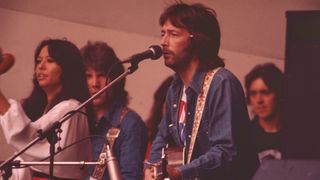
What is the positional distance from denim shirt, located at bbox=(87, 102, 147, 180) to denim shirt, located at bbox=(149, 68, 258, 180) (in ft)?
1.80

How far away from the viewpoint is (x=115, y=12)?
509cm

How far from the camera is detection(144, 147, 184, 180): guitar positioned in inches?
116

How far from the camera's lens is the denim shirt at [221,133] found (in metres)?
3.11

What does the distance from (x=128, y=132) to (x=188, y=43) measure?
2.69ft

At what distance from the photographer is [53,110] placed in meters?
3.80

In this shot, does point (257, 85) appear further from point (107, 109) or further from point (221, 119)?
point (221, 119)

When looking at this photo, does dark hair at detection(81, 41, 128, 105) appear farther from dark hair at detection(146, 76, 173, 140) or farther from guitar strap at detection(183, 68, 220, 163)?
guitar strap at detection(183, 68, 220, 163)

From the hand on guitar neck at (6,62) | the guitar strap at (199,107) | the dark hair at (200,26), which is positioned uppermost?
the dark hair at (200,26)

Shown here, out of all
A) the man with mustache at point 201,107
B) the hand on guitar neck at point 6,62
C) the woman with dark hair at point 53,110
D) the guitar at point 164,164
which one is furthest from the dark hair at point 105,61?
the guitar at point 164,164

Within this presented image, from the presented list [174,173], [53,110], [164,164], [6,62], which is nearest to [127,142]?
[53,110]

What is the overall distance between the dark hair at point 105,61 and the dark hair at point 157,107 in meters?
0.20

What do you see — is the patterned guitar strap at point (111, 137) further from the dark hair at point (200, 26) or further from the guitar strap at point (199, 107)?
the dark hair at point (200, 26)

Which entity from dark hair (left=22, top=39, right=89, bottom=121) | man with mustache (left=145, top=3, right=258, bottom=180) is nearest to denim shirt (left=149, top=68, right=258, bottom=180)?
man with mustache (left=145, top=3, right=258, bottom=180)

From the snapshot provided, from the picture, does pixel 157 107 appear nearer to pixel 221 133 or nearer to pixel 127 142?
pixel 127 142
